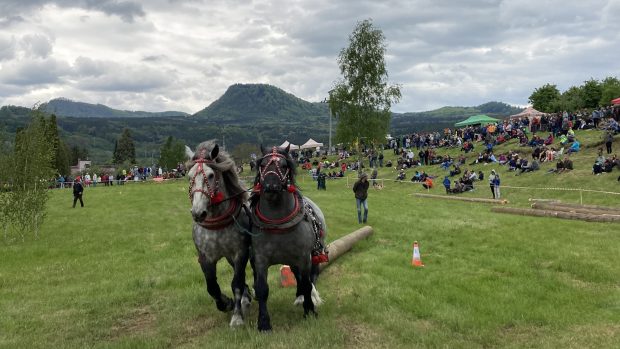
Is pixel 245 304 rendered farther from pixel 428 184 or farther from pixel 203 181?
pixel 428 184

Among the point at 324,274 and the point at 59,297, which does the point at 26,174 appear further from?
the point at 324,274

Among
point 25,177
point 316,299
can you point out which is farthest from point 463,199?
point 25,177

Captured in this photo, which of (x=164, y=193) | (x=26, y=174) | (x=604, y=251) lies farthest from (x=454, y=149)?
(x=26, y=174)

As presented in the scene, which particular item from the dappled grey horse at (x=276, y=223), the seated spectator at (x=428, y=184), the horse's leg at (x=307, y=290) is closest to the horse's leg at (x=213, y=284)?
the dappled grey horse at (x=276, y=223)

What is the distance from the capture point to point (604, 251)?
12.9 metres

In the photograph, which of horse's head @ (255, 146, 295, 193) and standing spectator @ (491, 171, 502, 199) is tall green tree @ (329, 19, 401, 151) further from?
horse's head @ (255, 146, 295, 193)

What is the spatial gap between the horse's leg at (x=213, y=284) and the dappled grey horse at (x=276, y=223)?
888 millimetres

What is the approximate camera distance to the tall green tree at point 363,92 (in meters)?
44.4

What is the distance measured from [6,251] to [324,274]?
1176cm

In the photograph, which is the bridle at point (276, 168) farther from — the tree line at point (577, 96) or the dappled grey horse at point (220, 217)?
the tree line at point (577, 96)

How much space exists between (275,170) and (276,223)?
82 centimetres

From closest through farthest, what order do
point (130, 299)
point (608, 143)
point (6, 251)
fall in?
point (130, 299)
point (6, 251)
point (608, 143)

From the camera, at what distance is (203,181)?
22.8ft

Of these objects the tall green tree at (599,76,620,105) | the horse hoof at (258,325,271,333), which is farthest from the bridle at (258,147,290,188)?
the tall green tree at (599,76,620,105)
